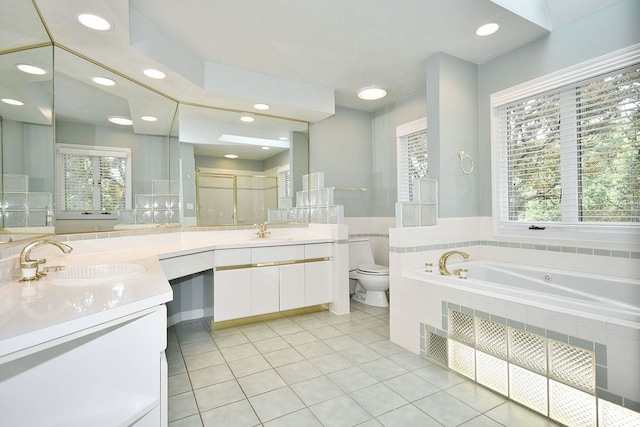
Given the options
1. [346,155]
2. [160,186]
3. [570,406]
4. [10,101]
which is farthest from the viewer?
[346,155]

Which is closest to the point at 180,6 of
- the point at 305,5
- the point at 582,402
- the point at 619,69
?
the point at 305,5

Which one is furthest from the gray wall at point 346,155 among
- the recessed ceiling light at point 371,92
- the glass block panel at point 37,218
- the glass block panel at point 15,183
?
A: the glass block panel at point 15,183

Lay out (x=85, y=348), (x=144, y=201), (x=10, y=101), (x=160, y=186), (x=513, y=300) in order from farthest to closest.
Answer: (x=160, y=186)
(x=144, y=201)
(x=513, y=300)
(x=10, y=101)
(x=85, y=348)

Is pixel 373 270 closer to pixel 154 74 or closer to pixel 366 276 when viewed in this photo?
pixel 366 276

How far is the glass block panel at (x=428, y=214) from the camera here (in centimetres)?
271

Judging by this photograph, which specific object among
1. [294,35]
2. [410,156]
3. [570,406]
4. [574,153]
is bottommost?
[570,406]

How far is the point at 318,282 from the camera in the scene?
129 inches

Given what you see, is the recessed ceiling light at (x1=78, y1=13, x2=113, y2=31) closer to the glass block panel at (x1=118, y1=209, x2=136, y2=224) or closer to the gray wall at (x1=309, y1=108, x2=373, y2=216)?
the glass block panel at (x1=118, y1=209, x2=136, y2=224)

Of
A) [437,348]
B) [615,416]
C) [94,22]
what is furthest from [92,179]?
[615,416]

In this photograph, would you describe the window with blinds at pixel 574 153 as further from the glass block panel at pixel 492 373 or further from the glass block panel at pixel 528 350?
the glass block panel at pixel 492 373

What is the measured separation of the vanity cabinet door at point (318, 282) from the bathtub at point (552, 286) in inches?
40.4

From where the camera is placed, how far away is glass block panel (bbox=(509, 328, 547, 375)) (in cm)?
165

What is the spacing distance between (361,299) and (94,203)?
2834mm

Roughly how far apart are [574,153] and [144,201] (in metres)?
3.45
